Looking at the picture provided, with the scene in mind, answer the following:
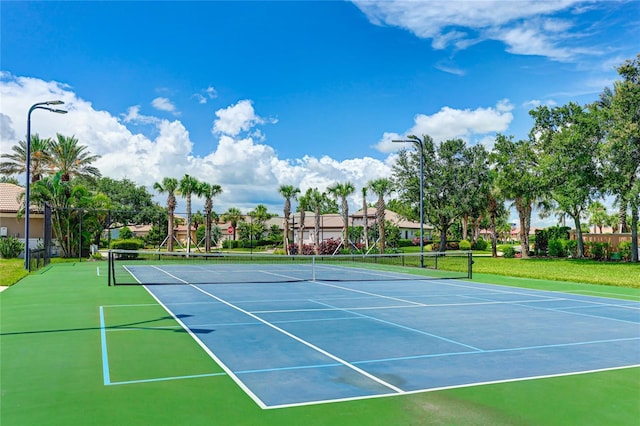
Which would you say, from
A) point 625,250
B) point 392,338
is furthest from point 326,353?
point 625,250

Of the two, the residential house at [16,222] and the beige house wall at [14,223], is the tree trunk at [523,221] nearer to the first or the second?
the residential house at [16,222]

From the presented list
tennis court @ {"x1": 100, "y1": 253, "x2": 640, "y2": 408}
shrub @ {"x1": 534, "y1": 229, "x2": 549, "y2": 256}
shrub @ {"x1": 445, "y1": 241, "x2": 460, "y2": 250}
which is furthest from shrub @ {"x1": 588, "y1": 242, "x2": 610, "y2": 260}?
tennis court @ {"x1": 100, "y1": 253, "x2": 640, "y2": 408}

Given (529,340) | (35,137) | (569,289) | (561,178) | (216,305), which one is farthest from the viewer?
(35,137)

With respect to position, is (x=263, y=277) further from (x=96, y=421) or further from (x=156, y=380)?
(x=96, y=421)

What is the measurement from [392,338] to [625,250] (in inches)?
1429

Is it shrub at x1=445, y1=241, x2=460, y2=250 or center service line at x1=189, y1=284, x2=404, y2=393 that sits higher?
shrub at x1=445, y1=241, x2=460, y2=250

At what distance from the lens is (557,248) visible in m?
46.8

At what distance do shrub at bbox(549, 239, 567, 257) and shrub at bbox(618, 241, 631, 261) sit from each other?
5.44 metres

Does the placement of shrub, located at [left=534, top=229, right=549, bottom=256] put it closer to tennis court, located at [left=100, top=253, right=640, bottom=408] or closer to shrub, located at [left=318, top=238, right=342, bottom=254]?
shrub, located at [left=318, top=238, right=342, bottom=254]

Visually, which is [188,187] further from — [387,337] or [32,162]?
[387,337]

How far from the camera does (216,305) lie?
1512cm

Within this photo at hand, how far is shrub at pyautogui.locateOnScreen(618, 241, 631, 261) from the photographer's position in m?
39.9

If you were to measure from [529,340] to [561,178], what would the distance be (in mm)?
34237

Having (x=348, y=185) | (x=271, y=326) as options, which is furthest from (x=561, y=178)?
(x=271, y=326)
